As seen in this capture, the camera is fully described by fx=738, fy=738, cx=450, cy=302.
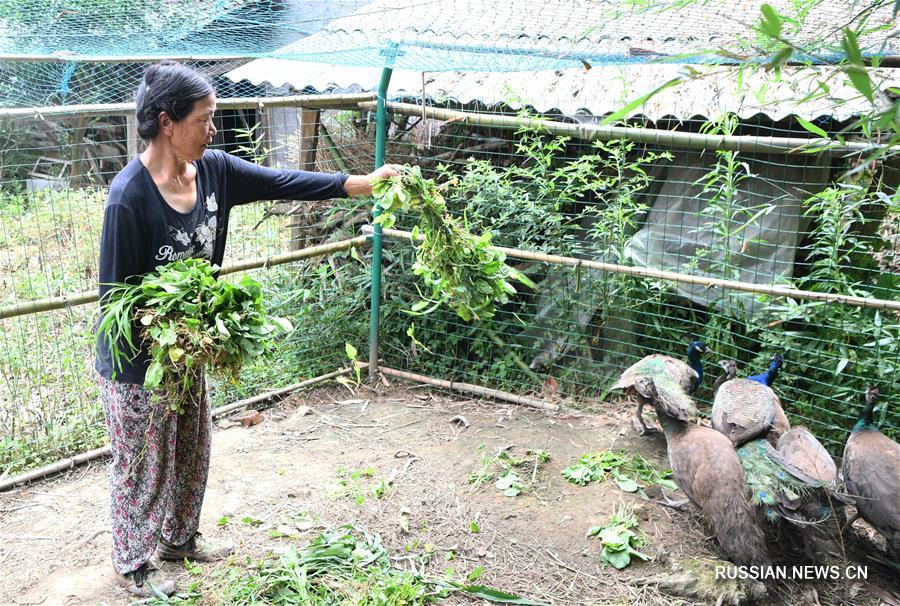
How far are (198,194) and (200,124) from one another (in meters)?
0.30

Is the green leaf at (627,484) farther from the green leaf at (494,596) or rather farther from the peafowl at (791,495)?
the green leaf at (494,596)

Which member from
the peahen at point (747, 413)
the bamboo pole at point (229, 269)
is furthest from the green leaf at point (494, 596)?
the bamboo pole at point (229, 269)

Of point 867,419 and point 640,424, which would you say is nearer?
point 867,419

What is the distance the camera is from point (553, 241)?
4668 millimetres

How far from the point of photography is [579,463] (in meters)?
4.05

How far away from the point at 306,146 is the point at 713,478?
11.6ft

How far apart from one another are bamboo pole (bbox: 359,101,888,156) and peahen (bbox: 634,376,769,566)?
52.5 inches

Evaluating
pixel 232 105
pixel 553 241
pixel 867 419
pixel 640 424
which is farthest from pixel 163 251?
pixel 867 419

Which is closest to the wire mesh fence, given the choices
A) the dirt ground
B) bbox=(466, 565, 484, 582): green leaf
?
the dirt ground

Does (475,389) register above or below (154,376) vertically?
below

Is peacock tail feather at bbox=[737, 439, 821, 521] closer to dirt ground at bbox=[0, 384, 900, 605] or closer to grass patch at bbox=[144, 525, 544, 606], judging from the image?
dirt ground at bbox=[0, 384, 900, 605]

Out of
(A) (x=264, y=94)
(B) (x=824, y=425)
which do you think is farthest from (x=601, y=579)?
(A) (x=264, y=94)

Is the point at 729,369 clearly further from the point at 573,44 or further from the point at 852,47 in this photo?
the point at 852,47

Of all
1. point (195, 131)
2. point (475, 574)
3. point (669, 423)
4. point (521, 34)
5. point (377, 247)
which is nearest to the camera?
point (195, 131)
